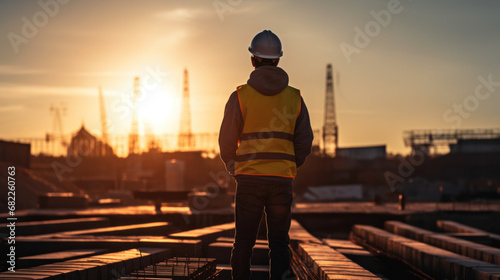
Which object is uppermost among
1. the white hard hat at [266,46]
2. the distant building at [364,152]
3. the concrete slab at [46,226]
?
the distant building at [364,152]

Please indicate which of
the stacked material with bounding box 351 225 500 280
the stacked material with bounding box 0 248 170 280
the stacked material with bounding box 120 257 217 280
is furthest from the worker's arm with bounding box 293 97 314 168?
the stacked material with bounding box 351 225 500 280

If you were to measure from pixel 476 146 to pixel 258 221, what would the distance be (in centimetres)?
9204

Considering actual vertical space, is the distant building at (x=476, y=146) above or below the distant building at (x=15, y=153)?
above

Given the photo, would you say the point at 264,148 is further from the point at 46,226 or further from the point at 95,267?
the point at 46,226

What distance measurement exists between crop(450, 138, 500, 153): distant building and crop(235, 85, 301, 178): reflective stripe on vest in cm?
9083

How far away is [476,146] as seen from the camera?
90.7 metres

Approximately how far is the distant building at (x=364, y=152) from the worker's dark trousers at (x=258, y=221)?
298 feet

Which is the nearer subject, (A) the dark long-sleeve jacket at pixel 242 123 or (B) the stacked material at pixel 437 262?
(A) the dark long-sleeve jacket at pixel 242 123

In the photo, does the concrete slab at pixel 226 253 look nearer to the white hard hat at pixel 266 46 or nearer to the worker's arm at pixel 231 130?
the worker's arm at pixel 231 130

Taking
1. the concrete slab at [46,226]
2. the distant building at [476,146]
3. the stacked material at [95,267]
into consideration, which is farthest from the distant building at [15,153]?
the distant building at [476,146]

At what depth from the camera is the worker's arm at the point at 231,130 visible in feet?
15.6

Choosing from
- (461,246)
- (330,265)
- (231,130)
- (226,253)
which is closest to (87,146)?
(461,246)

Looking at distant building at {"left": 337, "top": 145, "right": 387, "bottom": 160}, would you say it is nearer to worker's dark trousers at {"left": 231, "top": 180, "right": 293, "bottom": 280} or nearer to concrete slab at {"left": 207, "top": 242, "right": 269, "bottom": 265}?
concrete slab at {"left": 207, "top": 242, "right": 269, "bottom": 265}

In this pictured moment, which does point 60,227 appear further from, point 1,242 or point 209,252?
point 209,252
